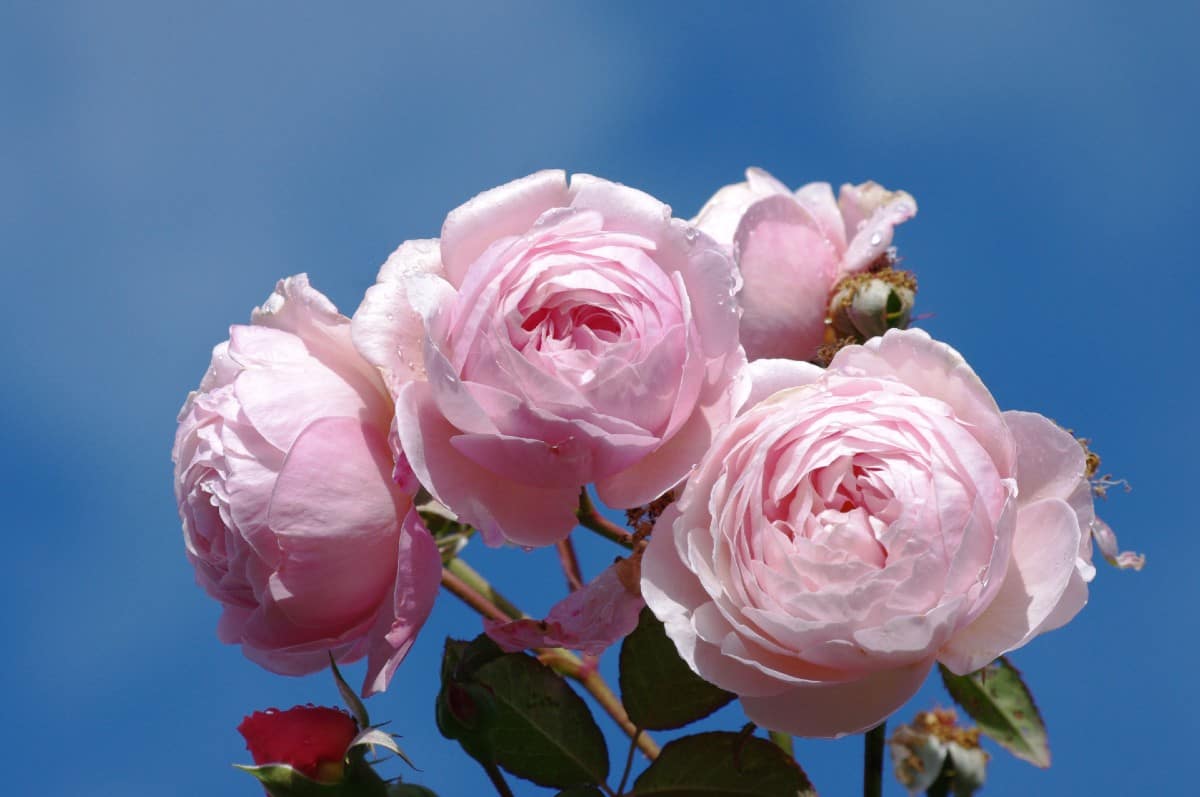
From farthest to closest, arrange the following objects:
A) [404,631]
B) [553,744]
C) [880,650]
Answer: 1. [553,744]
2. [404,631]
3. [880,650]

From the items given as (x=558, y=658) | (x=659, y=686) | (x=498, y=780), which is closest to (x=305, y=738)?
(x=498, y=780)

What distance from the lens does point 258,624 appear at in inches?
40.1

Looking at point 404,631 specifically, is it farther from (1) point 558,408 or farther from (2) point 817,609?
(2) point 817,609

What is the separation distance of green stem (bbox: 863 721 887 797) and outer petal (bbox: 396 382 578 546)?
0.34 m

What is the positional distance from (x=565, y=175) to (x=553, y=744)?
0.52 m

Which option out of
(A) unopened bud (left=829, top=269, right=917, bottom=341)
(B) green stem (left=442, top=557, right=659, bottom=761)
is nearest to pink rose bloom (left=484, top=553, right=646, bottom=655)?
(B) green stem (left=442, top=557, right=659, bottom=761)

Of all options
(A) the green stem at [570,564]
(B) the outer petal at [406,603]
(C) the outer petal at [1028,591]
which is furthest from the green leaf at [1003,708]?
(B) the outer petal at [406,603]

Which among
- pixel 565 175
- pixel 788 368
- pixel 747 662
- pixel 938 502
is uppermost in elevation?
pixel 565 175

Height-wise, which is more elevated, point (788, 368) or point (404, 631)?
point (788, 368)

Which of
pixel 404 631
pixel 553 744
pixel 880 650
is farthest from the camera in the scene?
pixel 553 744

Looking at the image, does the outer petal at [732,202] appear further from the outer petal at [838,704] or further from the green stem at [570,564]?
the outer petal at [838,704]

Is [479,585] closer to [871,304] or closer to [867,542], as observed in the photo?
[871,304]

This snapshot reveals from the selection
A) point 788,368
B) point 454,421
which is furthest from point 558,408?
point 788,368

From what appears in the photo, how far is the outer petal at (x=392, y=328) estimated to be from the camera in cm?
98
